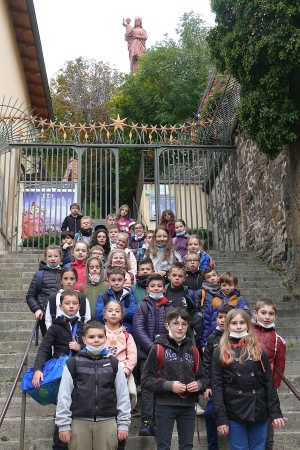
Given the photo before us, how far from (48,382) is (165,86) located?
67.6 ft

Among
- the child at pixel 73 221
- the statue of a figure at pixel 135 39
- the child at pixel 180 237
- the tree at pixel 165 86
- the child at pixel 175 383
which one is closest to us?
the child at pixel 175 383

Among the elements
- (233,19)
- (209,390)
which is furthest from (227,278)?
(233,19)

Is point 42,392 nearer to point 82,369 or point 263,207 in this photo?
point 82,369

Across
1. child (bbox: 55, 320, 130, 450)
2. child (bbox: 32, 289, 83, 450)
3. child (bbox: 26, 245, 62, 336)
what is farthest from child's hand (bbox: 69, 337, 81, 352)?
child (bbox: 26, 245, 62, 336)

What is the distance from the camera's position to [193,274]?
6.50 metres

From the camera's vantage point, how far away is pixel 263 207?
10.5 metres

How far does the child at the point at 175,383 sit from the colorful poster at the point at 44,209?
7.73 m

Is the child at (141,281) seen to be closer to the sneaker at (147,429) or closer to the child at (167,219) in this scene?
the sneaker at (147,429)

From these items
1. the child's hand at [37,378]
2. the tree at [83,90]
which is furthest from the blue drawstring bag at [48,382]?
the tree at [83,90]

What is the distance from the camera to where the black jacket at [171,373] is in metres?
3.98

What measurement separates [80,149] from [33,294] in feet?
23.2

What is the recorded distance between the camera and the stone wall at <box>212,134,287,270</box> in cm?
948

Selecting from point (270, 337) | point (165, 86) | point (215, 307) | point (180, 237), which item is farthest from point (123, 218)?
point (165, 86)

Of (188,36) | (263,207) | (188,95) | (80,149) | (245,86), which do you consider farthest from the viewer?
(188,36)
